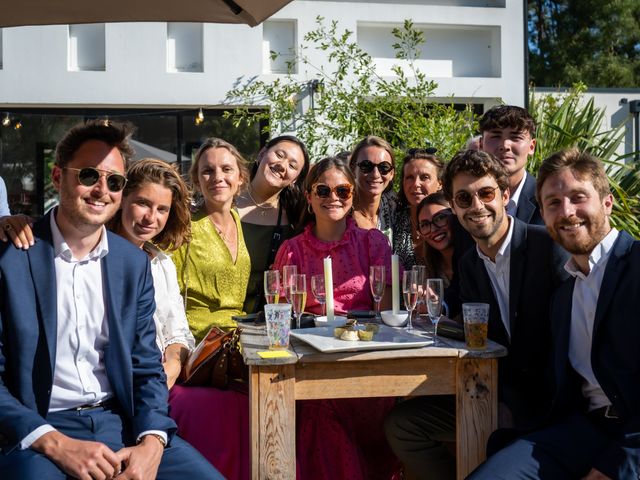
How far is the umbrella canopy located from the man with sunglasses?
1730 millimetres

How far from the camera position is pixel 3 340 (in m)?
2.52

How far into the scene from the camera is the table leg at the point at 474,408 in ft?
9.50

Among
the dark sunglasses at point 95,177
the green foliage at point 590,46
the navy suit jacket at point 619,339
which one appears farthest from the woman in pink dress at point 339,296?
the green foliage at point 590,46

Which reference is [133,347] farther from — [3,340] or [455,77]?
[455,77]

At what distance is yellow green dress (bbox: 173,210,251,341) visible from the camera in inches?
154

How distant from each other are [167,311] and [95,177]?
993 millimetres

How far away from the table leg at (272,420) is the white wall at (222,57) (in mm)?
7438

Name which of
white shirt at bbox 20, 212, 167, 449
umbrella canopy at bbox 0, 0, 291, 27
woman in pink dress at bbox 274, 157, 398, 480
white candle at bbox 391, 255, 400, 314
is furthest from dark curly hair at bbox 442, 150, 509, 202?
white shirt at bbox 20, 212, 167, 449

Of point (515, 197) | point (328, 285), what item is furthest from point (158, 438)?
point (515, 197)

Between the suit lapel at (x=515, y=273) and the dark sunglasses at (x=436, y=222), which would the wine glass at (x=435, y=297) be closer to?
the suit lapel at (x=515, y=273)

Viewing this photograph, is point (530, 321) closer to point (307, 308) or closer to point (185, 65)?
point (307, 308)

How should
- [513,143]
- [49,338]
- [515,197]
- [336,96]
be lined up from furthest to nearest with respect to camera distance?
[336,96]
[513,143]
[515,197]
[49,338]

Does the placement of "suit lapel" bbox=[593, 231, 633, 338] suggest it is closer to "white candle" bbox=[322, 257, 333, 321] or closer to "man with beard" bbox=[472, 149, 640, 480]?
"man with beard" bbox=[472, 149, 640, 480]

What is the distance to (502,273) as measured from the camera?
3.17m
